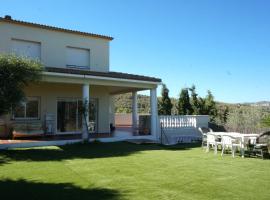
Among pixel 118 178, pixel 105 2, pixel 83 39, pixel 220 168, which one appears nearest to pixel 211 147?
pixel 220 168

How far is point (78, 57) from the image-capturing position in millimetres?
21391

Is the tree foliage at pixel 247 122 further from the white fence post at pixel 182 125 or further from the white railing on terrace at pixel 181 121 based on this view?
the white fence post at pixel 182 125

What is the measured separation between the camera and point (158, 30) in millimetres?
19062

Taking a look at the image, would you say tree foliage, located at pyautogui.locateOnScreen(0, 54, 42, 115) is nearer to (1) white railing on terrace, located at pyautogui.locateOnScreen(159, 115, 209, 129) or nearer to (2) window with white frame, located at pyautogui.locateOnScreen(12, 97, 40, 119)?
(2) window with white frame, located at pyautogui.locateOnScreen(12, 97, 40, 119)

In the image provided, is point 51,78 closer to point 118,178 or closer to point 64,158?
point 64,158

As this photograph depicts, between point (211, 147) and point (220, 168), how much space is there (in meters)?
5.87

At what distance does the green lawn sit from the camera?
6.78m

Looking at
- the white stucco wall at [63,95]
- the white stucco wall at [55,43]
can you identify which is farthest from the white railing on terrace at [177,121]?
the white stucco wall at [55,43]

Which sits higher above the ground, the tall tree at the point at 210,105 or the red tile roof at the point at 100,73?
the red tile roof at the point at 100,73

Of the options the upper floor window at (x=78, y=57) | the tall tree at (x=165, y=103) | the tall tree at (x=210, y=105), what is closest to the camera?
the upper floor window at (x=78, y=57)

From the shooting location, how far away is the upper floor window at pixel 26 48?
19.0 m

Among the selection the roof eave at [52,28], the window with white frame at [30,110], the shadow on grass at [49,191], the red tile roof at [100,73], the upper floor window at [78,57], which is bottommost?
the shadow on grass at [49,191]

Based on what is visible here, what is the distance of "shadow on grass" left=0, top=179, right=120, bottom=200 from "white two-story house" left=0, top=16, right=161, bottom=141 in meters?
9.20

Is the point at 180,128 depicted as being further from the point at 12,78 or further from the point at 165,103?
the point at 12,78
